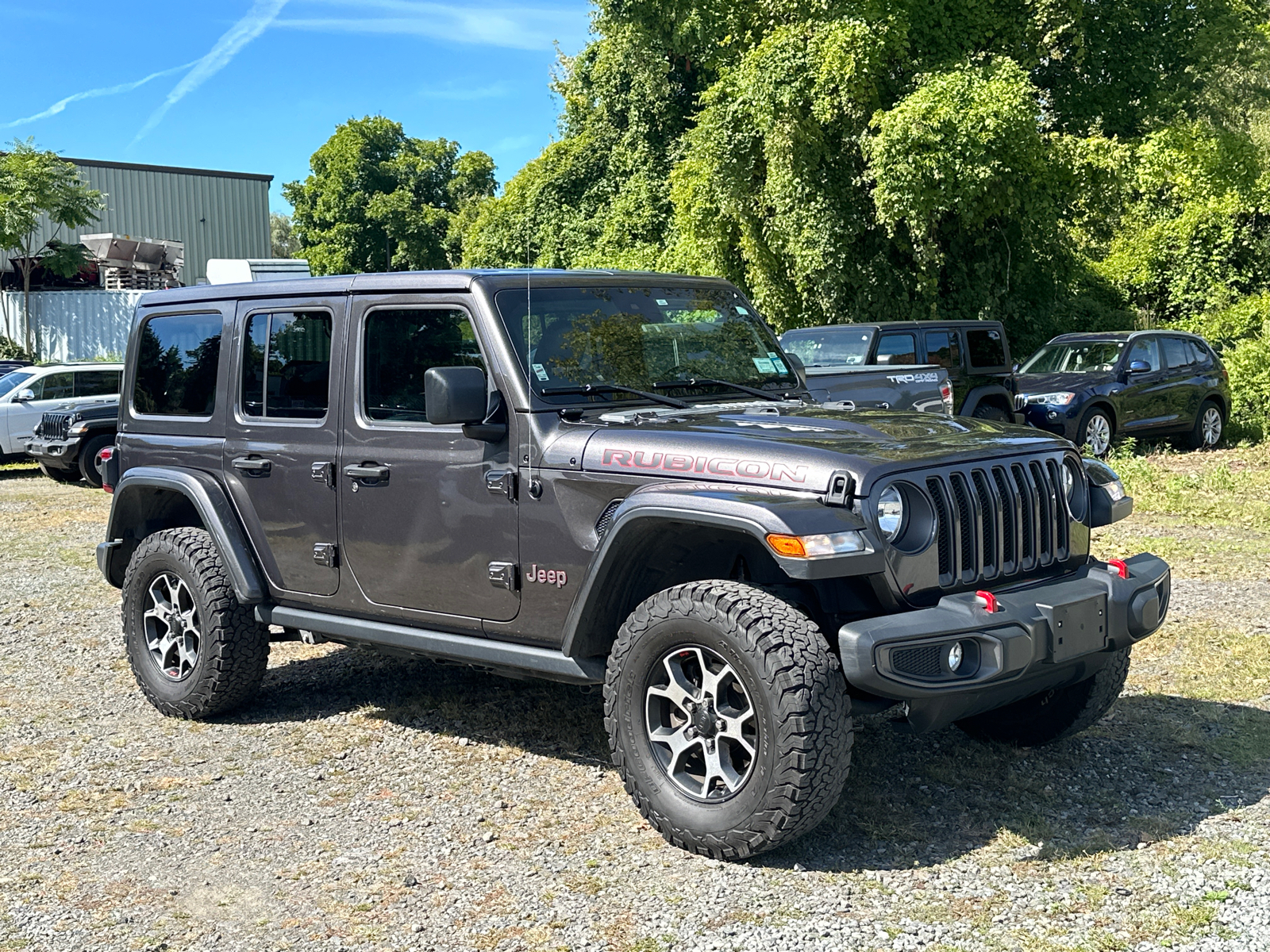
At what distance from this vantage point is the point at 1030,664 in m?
4.09

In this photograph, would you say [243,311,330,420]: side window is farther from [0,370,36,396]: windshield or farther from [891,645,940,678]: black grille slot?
[0,370,36,396]: windshield

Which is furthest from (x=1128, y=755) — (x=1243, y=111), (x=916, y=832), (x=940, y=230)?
(x=1243, y=111)

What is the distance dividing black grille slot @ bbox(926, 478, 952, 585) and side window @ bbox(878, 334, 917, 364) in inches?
410

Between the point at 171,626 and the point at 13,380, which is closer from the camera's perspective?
the point at 171,626

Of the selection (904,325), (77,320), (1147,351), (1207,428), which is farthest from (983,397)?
(77,320)

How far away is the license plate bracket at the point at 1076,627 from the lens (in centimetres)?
417

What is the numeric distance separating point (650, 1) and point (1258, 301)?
13.8m

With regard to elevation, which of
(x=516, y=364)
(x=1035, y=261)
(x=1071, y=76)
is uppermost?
(x=1071, y=76)

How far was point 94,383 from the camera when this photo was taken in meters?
19.0

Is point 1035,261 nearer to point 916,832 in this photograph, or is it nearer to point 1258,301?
point 1258,301

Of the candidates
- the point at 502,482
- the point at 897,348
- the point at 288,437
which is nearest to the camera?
the point at 502,482

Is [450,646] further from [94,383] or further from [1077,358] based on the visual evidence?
[94,383]

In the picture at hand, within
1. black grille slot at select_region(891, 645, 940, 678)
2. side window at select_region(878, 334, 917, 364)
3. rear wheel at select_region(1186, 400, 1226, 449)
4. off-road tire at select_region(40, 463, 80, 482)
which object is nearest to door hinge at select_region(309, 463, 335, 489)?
black grille slot at select_region(891, 645, 940, 678)

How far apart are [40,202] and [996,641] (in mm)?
36917
